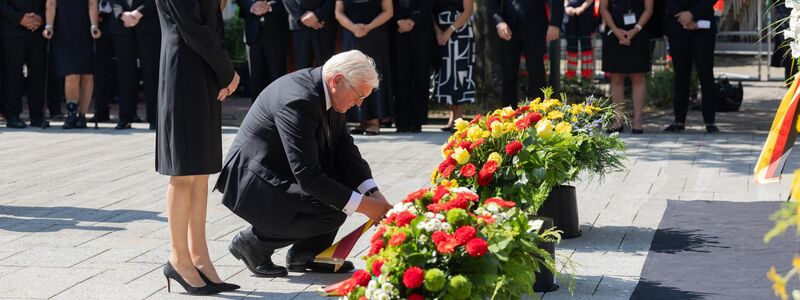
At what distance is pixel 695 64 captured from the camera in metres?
13.1

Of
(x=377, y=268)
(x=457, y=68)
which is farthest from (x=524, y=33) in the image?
(x=377, y=268)

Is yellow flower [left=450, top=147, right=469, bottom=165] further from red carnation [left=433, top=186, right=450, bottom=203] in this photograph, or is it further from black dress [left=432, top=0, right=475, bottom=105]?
black dress [left=432, top=0, right=475, bottom=105]

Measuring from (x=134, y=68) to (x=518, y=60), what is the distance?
4228 millimetres

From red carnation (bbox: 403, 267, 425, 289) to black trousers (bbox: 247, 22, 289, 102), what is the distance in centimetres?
933

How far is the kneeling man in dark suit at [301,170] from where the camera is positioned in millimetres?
6004

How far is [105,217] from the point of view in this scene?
28.0 feet

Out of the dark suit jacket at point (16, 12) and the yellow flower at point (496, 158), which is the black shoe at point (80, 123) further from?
the yellow flower at point (496, 158)

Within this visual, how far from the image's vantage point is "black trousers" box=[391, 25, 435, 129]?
13385mm

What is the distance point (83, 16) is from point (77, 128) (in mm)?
1224

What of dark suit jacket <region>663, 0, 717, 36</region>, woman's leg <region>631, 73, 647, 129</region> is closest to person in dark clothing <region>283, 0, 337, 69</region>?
woman's leg <region>631, 73, 647, 129</region>

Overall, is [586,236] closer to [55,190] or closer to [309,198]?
[309,198]

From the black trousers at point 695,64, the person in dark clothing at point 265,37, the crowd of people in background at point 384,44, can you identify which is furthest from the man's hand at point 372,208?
the person in dark clothing at point 265,37

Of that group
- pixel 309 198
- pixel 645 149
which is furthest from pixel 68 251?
pixel 645 149

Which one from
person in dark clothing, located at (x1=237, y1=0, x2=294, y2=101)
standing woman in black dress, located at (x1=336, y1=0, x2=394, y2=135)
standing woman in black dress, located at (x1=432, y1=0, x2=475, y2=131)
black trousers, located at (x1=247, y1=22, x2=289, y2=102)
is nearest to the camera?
standing woman in black dress, located at (x1=336, y1=0, x2=394, y2=135)
